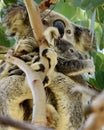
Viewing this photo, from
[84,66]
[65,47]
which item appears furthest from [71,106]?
[65,47]

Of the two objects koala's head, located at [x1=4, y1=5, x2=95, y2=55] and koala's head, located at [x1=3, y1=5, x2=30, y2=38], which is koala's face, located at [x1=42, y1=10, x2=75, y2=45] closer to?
koala's head, located at [x1=4, y1=5, x2=95, y2=55]

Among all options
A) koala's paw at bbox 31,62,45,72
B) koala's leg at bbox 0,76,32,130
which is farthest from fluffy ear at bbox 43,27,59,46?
koala's leg at bbox 0,76,32,130

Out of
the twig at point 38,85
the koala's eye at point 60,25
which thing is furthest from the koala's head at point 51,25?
the twig at point 38,85

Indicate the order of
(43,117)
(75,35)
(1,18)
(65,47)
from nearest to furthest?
(43,117) < (65,47) < (1,18) < (75,35)

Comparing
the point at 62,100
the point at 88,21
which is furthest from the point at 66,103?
the point at 88,21

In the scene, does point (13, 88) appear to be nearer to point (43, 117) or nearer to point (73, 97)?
point (73, 97)
